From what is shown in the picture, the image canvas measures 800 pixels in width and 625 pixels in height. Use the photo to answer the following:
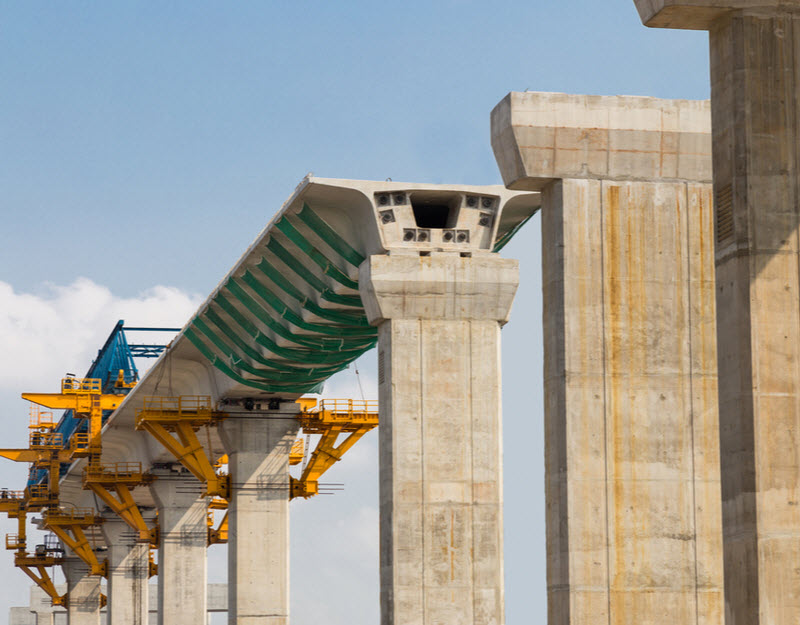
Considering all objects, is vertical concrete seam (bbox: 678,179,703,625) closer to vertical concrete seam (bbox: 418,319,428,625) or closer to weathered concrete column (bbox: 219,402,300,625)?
vertical concrete seam (bbox: 418,319,428,625)

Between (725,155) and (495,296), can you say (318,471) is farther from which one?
(725,155)

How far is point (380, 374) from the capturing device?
38.1m

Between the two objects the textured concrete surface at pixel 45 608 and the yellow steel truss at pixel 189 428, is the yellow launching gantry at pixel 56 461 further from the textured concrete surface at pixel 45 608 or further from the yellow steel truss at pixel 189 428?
the textured concrete surface at pixel 45 608

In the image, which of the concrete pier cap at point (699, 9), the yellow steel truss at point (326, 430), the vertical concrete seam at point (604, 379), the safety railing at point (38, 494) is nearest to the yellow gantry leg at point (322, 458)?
the yellow steel truss at point (326, 430)

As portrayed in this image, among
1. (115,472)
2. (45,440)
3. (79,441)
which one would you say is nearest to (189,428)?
(115,472)

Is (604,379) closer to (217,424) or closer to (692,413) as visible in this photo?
(692,413)

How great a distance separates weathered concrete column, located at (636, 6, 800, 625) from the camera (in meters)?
17.3

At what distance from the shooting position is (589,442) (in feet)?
78.2

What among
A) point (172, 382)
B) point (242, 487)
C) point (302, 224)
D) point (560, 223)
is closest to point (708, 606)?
point (560, 223)

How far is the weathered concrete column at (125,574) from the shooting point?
87125 mm

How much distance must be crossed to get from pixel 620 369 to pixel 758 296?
6905 mm

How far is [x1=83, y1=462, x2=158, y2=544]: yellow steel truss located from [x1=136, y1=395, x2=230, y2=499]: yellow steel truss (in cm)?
1257

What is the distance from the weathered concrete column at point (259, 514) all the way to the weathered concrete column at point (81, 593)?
4604 cm

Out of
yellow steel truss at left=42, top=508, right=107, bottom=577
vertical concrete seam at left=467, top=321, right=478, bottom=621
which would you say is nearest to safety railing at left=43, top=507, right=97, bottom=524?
yellow steel truss at left=42, top=508, right=107, bottom=577
